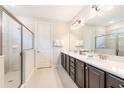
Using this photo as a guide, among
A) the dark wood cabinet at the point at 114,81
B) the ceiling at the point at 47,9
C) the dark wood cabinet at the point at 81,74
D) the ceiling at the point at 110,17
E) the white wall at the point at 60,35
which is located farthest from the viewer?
the white wall at the point at 60,35

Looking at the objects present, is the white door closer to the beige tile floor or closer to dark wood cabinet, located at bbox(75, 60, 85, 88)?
the beige tile floor

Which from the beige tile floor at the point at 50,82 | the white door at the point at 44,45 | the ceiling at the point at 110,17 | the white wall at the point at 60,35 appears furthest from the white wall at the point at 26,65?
the white wall at the point at 60,35

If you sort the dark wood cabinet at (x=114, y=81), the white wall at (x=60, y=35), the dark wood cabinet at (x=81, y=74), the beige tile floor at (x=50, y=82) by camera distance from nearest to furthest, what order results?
the dark wood cabinet at (x=114, y=81) → the dark wood cabinet at (x=81, y=74) → the beige tile floor at (x=50, y=82) → the white wall at (x=60, y=35)

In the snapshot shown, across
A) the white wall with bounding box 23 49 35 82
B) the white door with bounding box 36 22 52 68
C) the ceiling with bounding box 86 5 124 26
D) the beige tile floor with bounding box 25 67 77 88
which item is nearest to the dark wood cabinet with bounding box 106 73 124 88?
the ceiling with bounding box 86 5 124 26

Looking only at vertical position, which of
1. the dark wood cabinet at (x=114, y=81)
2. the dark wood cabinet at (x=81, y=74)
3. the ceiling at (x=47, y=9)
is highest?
the ceiling at (x=47, y=9)

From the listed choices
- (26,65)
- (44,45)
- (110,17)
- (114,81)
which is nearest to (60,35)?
(44,45)

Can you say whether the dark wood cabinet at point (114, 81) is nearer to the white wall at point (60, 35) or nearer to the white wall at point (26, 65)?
the white wall at point (26, 65)

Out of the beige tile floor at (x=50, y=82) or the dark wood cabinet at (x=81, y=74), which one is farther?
the beige tile floor at (x=50, y=82)

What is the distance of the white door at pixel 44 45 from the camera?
639 centimetres

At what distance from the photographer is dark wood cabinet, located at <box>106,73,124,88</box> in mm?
1333

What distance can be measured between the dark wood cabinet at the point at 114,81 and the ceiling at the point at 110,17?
4.28 ft
